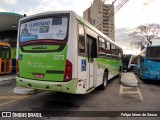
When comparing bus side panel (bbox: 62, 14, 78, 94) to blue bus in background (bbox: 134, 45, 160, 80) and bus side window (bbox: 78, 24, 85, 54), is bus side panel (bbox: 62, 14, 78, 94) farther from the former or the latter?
blue bus in background (bbox: 134, 45, 160, 80)

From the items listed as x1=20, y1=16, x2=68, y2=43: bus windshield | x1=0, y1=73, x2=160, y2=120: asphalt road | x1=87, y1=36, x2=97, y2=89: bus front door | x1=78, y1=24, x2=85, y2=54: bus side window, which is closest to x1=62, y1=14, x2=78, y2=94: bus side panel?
x1=20, y1=16, x2=68, y2=43: bus windshield

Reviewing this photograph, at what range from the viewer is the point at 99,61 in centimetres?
925

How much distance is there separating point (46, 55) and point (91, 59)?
7.11 feet

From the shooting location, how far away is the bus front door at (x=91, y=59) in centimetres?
778

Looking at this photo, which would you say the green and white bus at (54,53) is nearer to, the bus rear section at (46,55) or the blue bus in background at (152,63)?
the bus rear section at (46,55)

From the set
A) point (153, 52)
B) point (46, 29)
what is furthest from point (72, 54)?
point (153, 52)

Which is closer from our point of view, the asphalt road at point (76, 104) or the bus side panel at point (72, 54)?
the bus side panel at point (72, 54)

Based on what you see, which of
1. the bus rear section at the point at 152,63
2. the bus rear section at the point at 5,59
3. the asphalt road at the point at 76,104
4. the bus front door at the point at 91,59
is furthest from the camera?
the bus rear section at the point at 5,59

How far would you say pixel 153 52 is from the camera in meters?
13.7

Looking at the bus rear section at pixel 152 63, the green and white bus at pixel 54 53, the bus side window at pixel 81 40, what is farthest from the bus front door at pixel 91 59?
the bus rear section at pixel 152 63

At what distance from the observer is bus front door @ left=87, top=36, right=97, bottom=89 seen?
7777 millimetres

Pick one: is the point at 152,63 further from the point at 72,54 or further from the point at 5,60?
the point at 5,60

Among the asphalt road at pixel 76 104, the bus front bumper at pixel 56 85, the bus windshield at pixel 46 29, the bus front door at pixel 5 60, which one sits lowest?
the asphalt road at pixel 76 104

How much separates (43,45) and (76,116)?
250 centimetres
